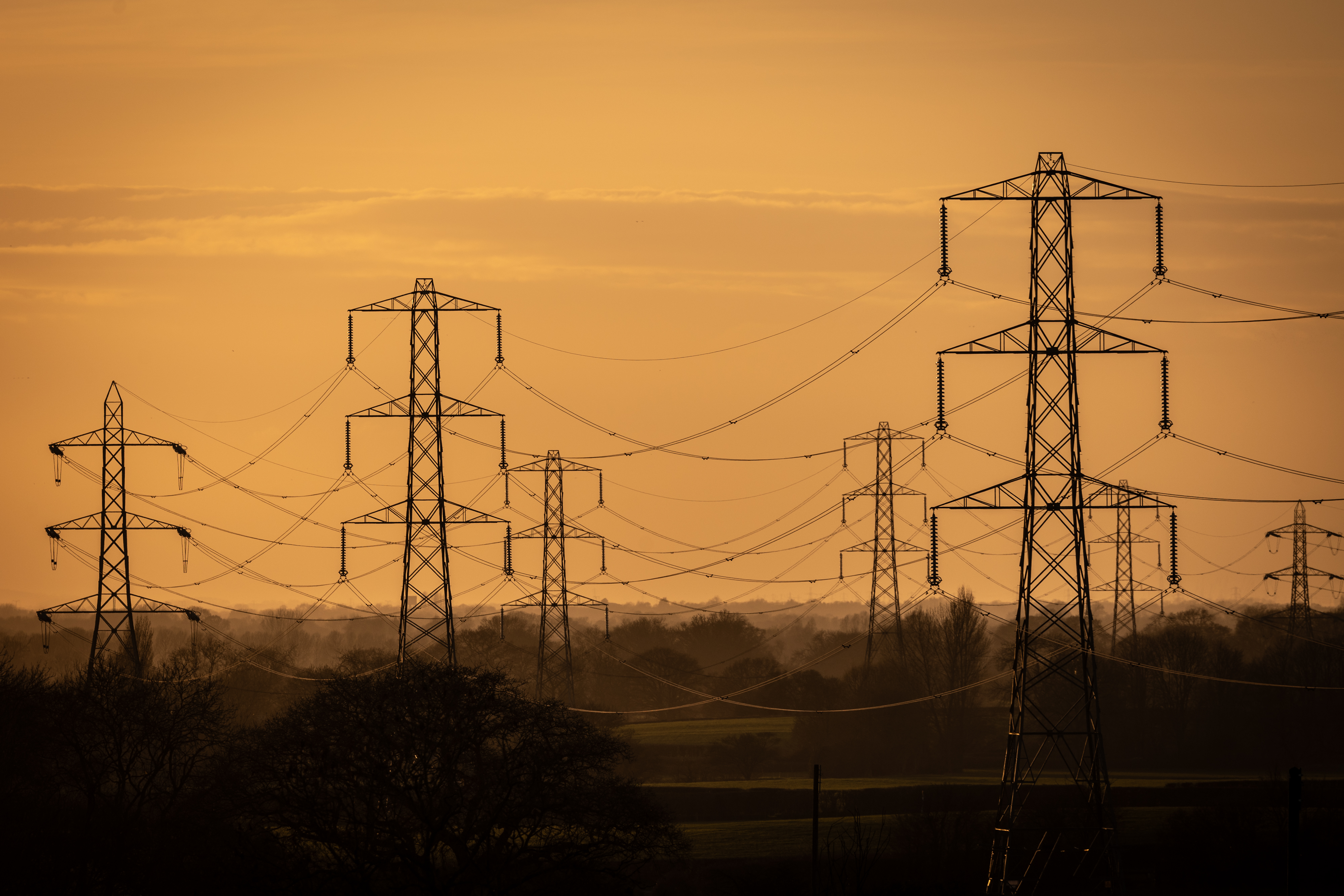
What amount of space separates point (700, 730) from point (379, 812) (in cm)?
7292

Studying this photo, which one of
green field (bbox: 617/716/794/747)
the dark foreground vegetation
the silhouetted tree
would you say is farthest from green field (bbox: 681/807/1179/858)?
green field (bbox: 617/716/794/747)

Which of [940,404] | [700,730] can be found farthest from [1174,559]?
[700,730]

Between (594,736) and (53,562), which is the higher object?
(53,562)

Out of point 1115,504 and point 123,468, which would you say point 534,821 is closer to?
point 1115,504

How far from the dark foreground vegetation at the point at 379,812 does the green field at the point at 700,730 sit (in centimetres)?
5265

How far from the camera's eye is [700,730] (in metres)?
113

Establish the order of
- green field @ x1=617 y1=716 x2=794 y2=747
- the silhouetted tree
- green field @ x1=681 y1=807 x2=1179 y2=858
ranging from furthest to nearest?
green field @ x1=617 y1=716 x2=794 y2=747
green field @ x1=681 y1=807 x2=1179 y2=858
the silhouetted tree

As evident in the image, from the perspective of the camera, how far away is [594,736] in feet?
155

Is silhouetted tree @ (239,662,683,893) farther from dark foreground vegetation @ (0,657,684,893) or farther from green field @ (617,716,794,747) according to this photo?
green field @ (617,716,794,747)

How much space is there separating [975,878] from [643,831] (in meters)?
20.5

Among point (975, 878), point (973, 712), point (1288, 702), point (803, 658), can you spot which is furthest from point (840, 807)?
point (803, 658)

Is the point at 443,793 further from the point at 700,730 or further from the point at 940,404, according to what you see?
the point at 700,730

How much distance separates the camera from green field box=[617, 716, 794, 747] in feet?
346

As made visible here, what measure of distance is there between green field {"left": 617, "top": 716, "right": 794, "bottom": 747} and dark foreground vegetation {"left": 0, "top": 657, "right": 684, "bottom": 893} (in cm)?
5265
